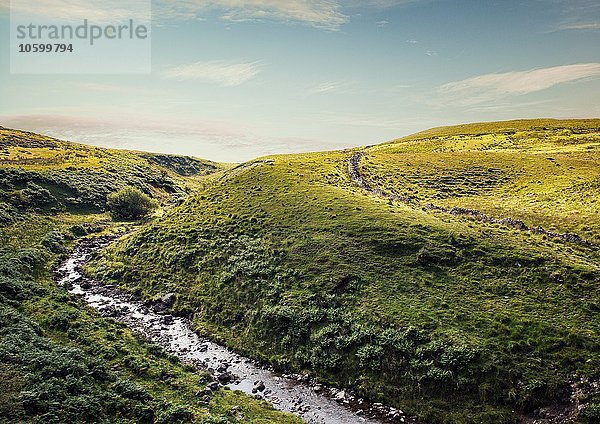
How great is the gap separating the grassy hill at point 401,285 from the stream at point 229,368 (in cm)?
119

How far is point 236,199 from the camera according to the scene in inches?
2485

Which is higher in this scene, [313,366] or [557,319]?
[557,319]

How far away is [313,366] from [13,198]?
71.6 m

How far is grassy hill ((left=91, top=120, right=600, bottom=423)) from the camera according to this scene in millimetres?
26312

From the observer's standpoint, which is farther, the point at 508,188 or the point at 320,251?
the point at 508,188

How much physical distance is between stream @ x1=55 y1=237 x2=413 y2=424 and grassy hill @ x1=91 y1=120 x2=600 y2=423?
3.92 ft

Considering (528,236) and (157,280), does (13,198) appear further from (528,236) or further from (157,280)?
(528,236)

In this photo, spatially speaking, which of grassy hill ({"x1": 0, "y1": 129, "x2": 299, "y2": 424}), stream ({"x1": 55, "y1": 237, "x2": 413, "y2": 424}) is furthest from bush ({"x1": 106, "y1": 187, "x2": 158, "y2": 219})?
stream ({"x1": 55, "y1": 237, "x2": 413, "y2": 424})

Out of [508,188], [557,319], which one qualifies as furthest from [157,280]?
[508,188]

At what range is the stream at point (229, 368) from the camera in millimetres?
26000

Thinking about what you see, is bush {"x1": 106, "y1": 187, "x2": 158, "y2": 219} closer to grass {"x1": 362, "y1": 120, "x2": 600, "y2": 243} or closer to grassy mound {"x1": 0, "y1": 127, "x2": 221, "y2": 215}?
grassy mound {"x1": 0, "y1": 127, "x2": 221, "y2": 215}

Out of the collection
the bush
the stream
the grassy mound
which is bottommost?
the stream

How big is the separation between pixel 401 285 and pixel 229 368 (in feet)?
56.6

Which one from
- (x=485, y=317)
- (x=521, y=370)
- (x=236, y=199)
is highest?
(x=236, y=199)
